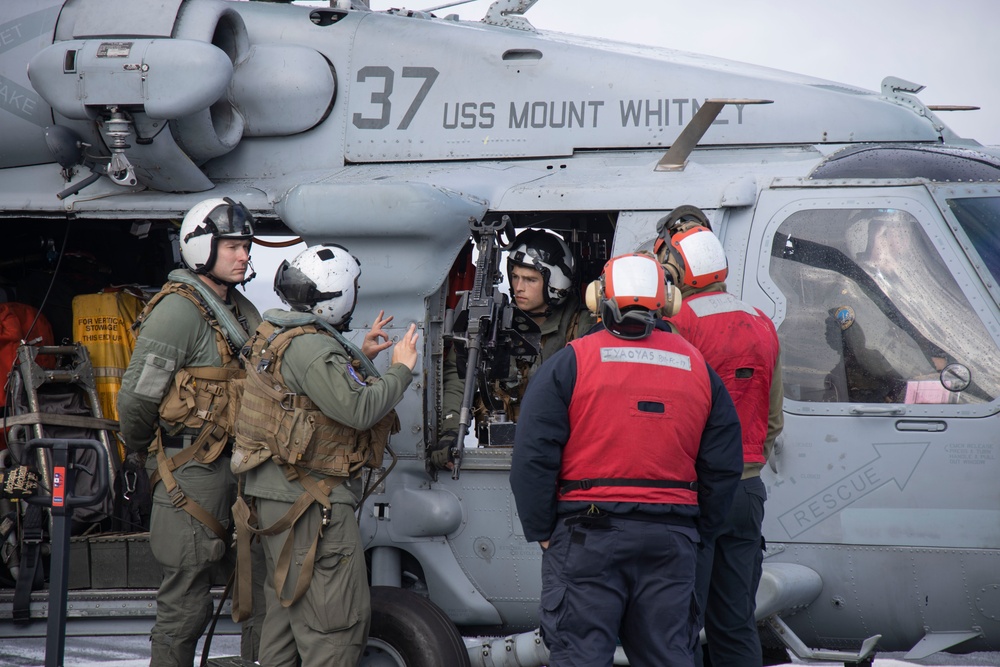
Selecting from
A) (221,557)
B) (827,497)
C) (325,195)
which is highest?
(325,195)

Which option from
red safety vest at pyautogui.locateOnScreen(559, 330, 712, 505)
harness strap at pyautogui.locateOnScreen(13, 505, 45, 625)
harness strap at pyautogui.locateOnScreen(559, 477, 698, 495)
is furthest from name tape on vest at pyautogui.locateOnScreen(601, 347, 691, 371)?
harness strap at pyautogui.locateOnScreen(13, 505, 45, 625)

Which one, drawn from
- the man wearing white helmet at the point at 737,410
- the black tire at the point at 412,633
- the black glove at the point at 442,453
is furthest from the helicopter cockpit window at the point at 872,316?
the black tire at the point at 412,633

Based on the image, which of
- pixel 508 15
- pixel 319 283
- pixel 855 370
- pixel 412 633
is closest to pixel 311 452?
pixel 319 283

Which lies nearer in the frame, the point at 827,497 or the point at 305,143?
the point at 827,497

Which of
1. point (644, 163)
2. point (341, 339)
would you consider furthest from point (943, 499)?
point (341, 339)

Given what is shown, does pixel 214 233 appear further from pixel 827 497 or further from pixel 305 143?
pixel 827 497

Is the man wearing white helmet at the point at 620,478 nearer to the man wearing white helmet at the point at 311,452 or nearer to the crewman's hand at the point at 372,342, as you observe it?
the man wearing white helmet at the point at 311,452

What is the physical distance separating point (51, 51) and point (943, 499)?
4216 mm

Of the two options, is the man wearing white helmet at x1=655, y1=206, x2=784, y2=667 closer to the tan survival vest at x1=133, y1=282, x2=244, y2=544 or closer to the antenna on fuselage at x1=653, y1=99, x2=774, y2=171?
the antenna on fuselage at x1=653, y1=99, x2=774, y2=171

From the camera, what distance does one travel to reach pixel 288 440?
147 inches

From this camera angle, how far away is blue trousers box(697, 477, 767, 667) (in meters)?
3.63

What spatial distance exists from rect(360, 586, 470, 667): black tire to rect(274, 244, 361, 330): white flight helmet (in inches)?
46.0

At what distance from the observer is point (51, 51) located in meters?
4.71

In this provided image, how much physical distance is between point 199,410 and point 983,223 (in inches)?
125
